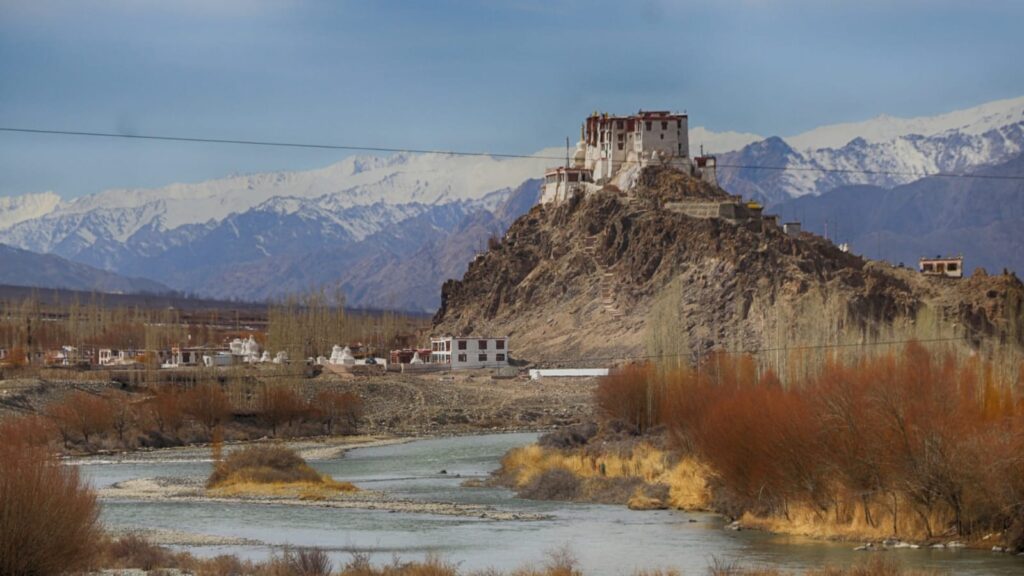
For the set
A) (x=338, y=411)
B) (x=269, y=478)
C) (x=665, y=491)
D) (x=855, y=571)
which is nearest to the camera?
(x=855, y=571)

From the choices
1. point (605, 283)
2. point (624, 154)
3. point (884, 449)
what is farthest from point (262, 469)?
point (624, 154)

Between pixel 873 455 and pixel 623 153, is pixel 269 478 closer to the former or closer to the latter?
pixel 873 455

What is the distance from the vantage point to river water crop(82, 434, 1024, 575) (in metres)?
43.2

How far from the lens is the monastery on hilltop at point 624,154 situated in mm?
173125

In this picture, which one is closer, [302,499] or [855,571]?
[855,571]

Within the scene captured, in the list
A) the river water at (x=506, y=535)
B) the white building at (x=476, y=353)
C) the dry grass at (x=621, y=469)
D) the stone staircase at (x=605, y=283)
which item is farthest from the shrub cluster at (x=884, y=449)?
the stone staircase at (x=605, y=283)

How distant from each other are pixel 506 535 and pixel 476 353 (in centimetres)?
10706

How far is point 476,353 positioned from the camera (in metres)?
158

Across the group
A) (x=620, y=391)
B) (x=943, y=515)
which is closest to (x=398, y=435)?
(x=620, y=391)

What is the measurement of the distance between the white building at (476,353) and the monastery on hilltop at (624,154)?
26481 millimetres

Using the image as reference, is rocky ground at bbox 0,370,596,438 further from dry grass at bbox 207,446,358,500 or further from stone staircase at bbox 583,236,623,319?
dry grass at bbox 207,446,358,500

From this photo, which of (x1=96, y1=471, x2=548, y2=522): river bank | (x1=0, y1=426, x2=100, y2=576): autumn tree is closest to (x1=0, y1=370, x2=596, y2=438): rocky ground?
(x1=96, y1=471, x2=548, y2=522): river bank

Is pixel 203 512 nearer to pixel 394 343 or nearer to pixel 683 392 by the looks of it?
pixel 683 392

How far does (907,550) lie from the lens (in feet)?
145
